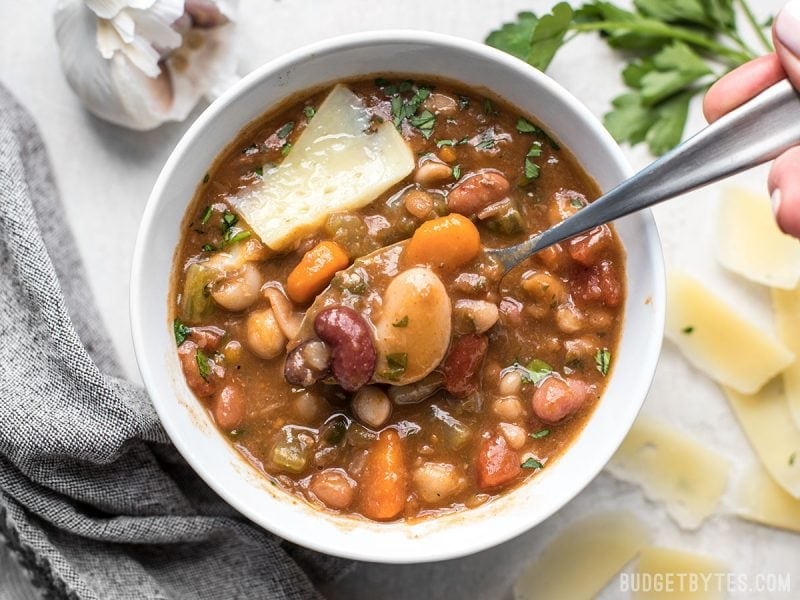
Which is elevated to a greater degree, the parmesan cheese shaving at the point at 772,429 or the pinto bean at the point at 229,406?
the pinto bean at the point at 229,406

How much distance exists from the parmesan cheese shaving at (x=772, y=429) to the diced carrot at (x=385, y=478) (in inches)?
63.3

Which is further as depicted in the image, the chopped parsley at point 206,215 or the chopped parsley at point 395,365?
the chopped parsley at point 206,215

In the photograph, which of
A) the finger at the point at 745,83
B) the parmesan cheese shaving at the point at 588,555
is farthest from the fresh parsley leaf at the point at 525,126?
the parmesan cheese shaving at the point at 588,555

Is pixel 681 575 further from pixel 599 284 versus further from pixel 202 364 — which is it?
pixel 202 364

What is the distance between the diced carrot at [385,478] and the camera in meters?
3.51

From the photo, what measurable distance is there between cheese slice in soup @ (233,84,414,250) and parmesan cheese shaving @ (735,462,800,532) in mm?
2103

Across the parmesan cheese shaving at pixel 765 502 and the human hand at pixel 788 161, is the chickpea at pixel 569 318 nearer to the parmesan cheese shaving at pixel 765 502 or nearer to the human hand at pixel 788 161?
the human hand at pixel 788 161

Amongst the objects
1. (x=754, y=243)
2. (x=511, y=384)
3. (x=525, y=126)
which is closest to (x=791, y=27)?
(x=525, y=126)

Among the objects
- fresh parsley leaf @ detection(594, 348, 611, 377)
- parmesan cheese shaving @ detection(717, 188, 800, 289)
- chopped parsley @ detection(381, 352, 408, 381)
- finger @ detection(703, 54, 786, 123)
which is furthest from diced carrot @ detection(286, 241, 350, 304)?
parmesan cheese shaving @ detection(717, 188, 800, 289)

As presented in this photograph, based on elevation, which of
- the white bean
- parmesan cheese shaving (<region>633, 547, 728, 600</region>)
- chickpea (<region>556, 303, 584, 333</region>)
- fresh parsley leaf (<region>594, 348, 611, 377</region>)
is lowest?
parmesan cheese shaving (<region>633, 547, 728, 600</region>)

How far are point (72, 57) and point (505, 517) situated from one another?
8.55 feet

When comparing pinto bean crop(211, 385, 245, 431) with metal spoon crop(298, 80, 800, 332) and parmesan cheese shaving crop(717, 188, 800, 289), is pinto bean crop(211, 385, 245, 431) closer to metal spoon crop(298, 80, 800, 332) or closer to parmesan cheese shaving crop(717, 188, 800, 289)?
metal spoon crop(298, 80, 800, 332)

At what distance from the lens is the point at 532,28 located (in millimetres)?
4035

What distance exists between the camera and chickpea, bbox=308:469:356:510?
354 cm
